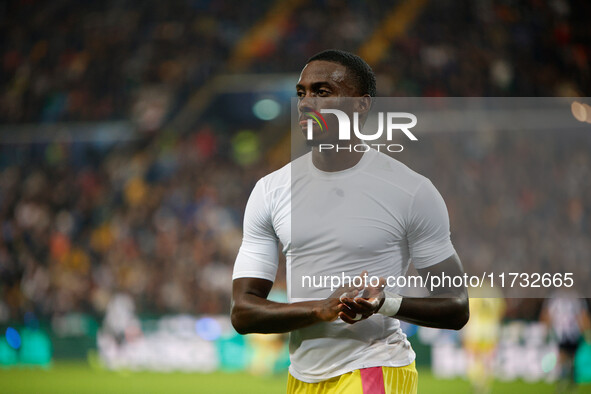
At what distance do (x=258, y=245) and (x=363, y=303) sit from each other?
1.99 ft

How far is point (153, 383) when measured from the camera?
11734mm

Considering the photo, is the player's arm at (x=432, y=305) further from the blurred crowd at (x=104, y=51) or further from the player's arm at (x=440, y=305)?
the blurred crowd at (x=104, y=51)

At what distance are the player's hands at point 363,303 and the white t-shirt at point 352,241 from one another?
22 centimetres

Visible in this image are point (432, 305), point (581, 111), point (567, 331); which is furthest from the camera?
point (567, 331)

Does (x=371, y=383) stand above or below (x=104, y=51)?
below

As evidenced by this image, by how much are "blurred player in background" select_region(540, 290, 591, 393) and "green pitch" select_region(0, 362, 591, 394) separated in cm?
43

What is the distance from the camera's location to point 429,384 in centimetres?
1089

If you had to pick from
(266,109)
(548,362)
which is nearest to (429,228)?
(548,362)

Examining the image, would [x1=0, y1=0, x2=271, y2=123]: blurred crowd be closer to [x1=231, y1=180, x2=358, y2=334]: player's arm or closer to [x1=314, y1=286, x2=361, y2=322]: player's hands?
[x1=231, y1=180, x2=358, y2=334]: player's arm

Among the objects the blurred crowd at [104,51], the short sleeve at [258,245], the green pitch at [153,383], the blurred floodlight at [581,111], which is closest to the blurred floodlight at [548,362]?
the green pitch at [153,383]

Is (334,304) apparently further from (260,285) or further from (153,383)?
(153,383)

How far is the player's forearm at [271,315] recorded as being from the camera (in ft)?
9.21

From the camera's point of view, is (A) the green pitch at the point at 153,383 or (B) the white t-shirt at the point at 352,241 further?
(A) the green pitch at the point at 153,383

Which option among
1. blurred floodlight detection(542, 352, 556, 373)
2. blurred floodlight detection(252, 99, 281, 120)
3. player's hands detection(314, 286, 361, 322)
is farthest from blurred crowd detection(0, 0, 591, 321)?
player's hands detection(314, 286, 361, 322)
